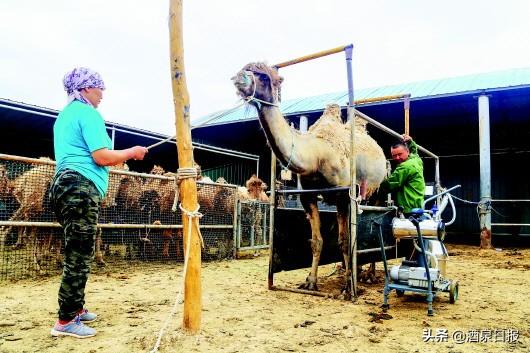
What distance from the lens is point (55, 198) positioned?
3146mm

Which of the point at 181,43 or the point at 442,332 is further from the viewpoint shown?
the point at 442,332

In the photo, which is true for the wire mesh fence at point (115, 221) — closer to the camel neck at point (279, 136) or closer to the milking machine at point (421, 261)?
the camel neck at point (279, 136)

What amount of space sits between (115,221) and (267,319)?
163 inches

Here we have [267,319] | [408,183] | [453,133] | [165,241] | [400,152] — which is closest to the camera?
[267,319]

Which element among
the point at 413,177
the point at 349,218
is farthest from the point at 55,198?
the point at 413,177

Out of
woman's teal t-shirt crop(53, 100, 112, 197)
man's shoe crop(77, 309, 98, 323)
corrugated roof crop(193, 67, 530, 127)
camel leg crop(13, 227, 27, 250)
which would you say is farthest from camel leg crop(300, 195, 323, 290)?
corrugated roof crop(193, 67, 530, 127)

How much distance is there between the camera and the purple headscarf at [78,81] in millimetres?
3219

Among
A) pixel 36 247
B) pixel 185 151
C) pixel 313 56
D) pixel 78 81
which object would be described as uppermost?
pixel 313 56

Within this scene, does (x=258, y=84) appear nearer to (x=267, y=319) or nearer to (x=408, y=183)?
(x=408, y=183)

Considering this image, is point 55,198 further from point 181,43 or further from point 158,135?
point 158,135

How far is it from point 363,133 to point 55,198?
480cm

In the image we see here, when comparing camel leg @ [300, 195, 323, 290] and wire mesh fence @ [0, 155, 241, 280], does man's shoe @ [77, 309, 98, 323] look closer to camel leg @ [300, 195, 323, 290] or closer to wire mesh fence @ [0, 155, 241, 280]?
wire mesh fence @ [0, 155, 241, 280]

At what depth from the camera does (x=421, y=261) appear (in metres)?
4.45

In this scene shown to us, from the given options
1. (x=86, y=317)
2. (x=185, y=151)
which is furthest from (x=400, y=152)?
(x=86, y=317)
